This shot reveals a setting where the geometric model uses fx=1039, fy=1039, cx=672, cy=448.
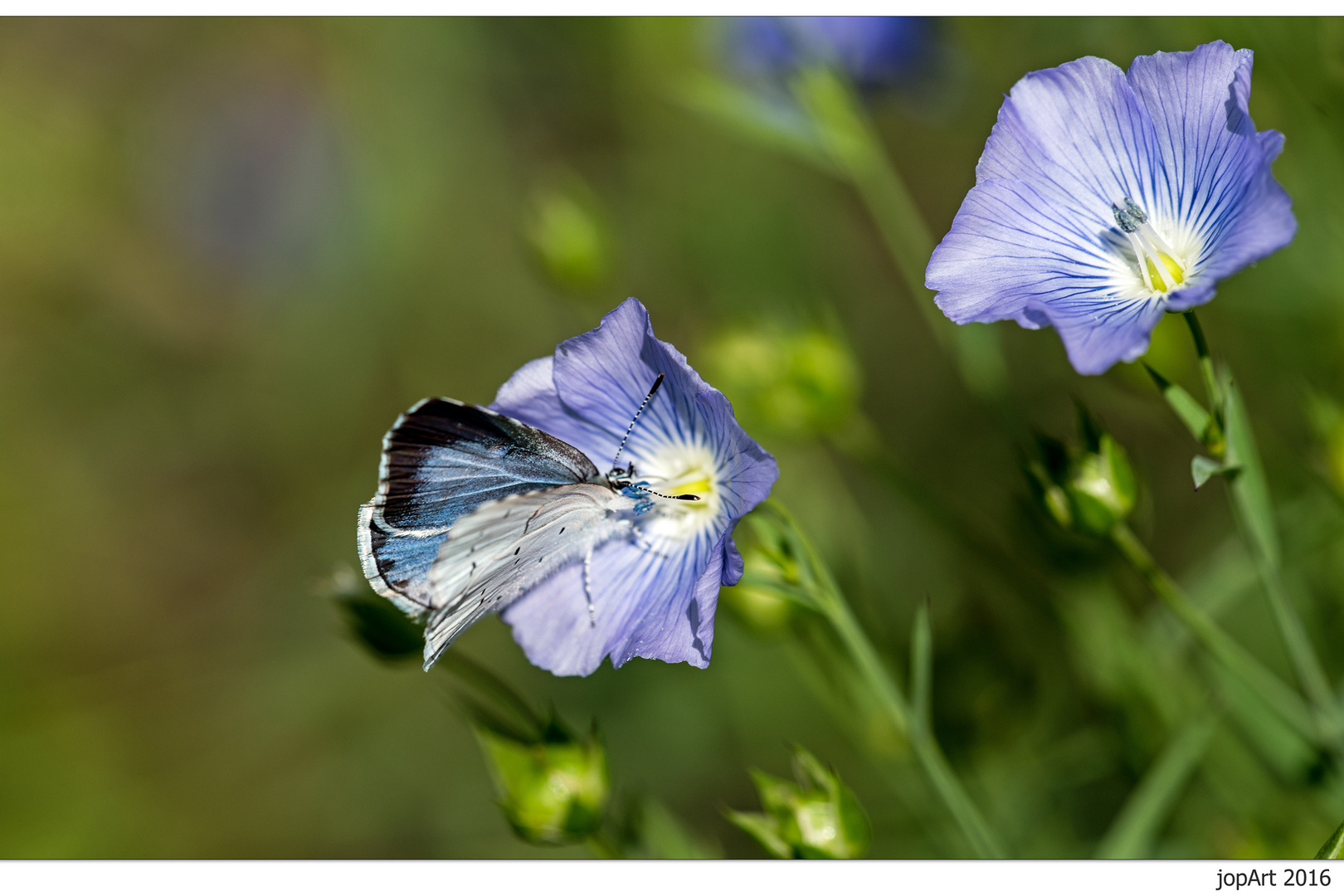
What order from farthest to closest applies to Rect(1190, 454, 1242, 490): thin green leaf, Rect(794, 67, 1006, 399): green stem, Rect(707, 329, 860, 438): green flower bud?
Rect(707, 329, 860, 438): green flower bud, Rect(794, 67, 1006, 399): green stem, Rect(1190, 454, 1242, 490): thin green leaf

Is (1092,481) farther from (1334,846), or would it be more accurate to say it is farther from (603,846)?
(603,846)

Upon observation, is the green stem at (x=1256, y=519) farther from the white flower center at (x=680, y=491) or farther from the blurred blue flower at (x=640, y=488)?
the white flower center at (x=680, y=491)

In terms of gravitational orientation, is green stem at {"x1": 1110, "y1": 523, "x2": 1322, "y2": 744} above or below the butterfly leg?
below

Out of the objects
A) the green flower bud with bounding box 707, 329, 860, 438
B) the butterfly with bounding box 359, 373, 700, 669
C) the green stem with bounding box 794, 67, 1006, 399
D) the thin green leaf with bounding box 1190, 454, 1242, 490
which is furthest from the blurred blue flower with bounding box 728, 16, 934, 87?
the thin green leaf with bounding box 1190, 454, 1242, 490

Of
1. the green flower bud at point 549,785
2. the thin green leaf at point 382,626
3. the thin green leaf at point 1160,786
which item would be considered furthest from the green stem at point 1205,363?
the thin green leaf at point 382,626

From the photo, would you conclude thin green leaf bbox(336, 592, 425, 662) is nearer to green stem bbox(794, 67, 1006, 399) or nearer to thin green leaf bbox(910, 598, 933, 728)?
thin green leaf bbox(910, 598, 933, 728)
